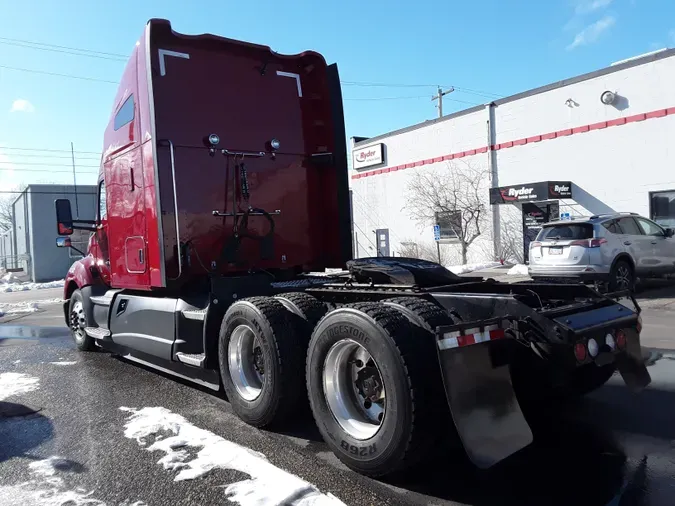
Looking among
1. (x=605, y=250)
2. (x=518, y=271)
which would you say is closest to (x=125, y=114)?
(x=605, y=250)

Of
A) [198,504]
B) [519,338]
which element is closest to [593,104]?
[519,338]

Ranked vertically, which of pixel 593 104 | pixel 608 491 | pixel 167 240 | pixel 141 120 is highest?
pixel 593 104

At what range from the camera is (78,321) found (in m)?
8.25

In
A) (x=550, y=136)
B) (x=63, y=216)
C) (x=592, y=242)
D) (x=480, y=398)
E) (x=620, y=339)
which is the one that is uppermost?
(x=550, y=136)

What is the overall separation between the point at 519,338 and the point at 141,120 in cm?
445

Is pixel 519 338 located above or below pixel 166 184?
below

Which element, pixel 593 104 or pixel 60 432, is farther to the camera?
pixel 593 104

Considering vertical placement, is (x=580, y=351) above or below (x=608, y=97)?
below

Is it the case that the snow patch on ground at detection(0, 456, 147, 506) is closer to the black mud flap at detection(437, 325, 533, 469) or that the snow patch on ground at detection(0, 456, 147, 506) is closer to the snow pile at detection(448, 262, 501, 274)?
the black mud flap at detection(437, 325, 533, 469)

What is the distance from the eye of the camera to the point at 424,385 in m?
3.34

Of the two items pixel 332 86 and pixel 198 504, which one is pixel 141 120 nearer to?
pixel 332 86

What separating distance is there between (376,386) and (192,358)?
2.26m

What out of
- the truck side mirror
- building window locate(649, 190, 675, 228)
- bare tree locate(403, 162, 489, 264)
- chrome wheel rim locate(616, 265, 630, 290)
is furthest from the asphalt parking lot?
bare tree locate(403, 162, 489, 264)

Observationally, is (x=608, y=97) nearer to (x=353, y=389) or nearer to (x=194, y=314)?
(x=194, y=314)
